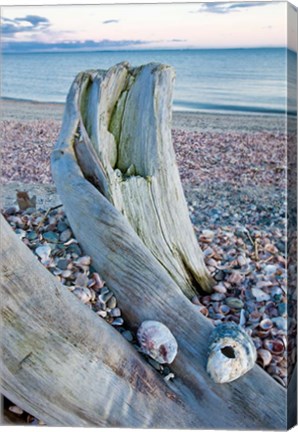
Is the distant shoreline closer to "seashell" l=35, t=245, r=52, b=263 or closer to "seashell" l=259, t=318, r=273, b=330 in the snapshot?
"seashell" l=35, t=245, r=52, b=263

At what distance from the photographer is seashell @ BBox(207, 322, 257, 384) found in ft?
8.00

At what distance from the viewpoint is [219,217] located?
8.31 feet

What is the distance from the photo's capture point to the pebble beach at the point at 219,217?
2.48 metres

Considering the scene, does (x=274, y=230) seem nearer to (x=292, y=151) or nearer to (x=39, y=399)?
(x=292, y=151)

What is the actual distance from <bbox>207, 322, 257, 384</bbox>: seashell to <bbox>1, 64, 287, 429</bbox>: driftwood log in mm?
40

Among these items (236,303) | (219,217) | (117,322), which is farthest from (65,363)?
(219,217)

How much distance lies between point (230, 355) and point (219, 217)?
45 centimetres

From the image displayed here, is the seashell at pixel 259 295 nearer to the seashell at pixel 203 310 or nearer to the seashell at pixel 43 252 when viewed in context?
the seashell at pixel 203 310

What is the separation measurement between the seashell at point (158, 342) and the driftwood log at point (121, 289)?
0.11 feet

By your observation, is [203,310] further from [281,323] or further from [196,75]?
[196,75]

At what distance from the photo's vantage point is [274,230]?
2477 mm

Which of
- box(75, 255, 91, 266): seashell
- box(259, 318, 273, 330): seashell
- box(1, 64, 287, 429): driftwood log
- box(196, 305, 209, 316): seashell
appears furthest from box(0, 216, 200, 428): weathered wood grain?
box(259, 318, 273, 330): seashell

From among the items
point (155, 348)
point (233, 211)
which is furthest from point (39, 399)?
point (233, 211)

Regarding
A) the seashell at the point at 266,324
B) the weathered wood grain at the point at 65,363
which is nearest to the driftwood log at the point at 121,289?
the weathered wood grain at the point at 65,363
